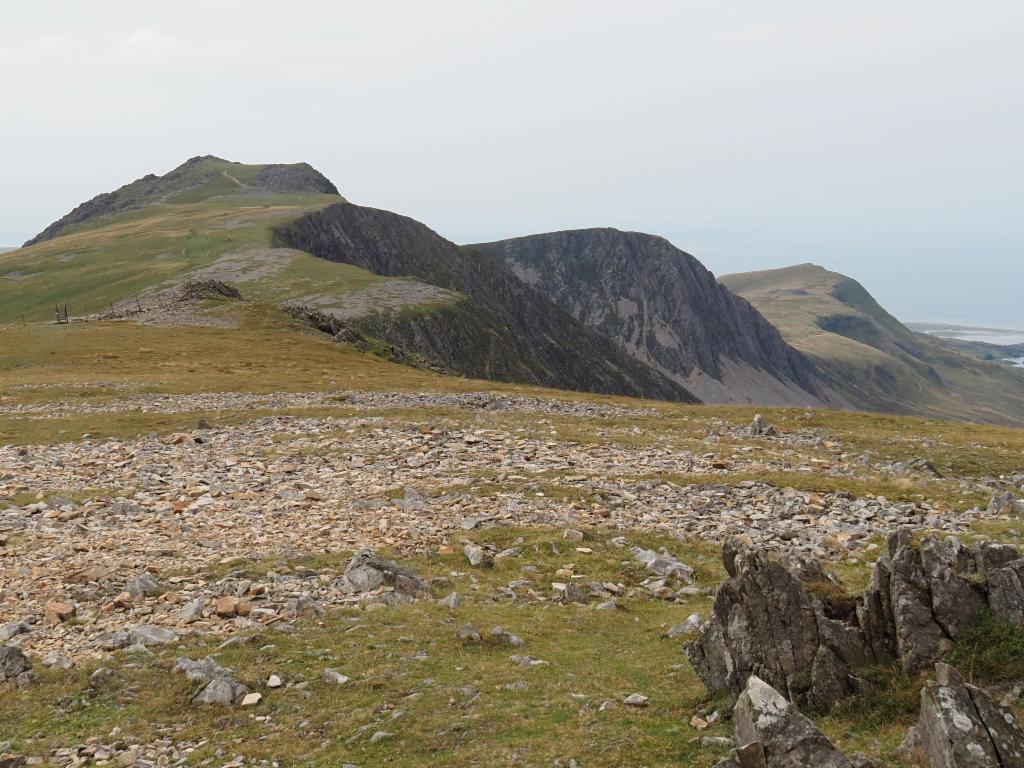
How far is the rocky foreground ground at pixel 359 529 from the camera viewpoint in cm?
1406

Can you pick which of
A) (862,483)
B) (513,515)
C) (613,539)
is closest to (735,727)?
(613,539)

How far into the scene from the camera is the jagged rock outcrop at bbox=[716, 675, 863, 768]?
27.3 feet

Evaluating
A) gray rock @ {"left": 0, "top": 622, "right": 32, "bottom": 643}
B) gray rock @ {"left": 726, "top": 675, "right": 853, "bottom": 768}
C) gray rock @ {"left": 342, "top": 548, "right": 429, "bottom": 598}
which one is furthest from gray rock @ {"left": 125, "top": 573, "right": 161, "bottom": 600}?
gray rock @ {"left": 726, "top": 675, "right": 853, "bottom": 768}

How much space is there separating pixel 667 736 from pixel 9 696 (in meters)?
11.3

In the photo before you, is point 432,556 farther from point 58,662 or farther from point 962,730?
point 962,730

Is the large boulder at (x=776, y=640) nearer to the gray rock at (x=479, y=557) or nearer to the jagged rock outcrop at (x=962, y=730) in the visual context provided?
the jagged rock outcrop at (x=962, y=730)

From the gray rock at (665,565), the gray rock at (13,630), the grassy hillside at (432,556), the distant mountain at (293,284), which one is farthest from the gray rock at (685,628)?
the distant mountain at (293,284)

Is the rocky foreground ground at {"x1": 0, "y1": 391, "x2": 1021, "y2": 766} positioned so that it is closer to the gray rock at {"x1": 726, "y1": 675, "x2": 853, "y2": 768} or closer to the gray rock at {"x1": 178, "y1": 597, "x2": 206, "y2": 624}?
the gray rock at {"x1": 178, "y1": 597, "x2": 206, "y2": 624}

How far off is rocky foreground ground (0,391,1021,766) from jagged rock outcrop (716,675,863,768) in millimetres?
1330

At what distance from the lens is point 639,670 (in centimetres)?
1311

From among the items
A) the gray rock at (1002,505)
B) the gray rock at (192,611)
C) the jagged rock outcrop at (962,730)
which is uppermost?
the jagged rock outcrop at (962,730)

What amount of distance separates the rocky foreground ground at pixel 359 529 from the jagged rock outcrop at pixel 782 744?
1.33 meters

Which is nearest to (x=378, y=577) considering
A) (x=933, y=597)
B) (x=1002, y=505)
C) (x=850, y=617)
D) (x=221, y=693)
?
(x=221, y=693)

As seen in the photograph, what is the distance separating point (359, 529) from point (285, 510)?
326 centimetres
